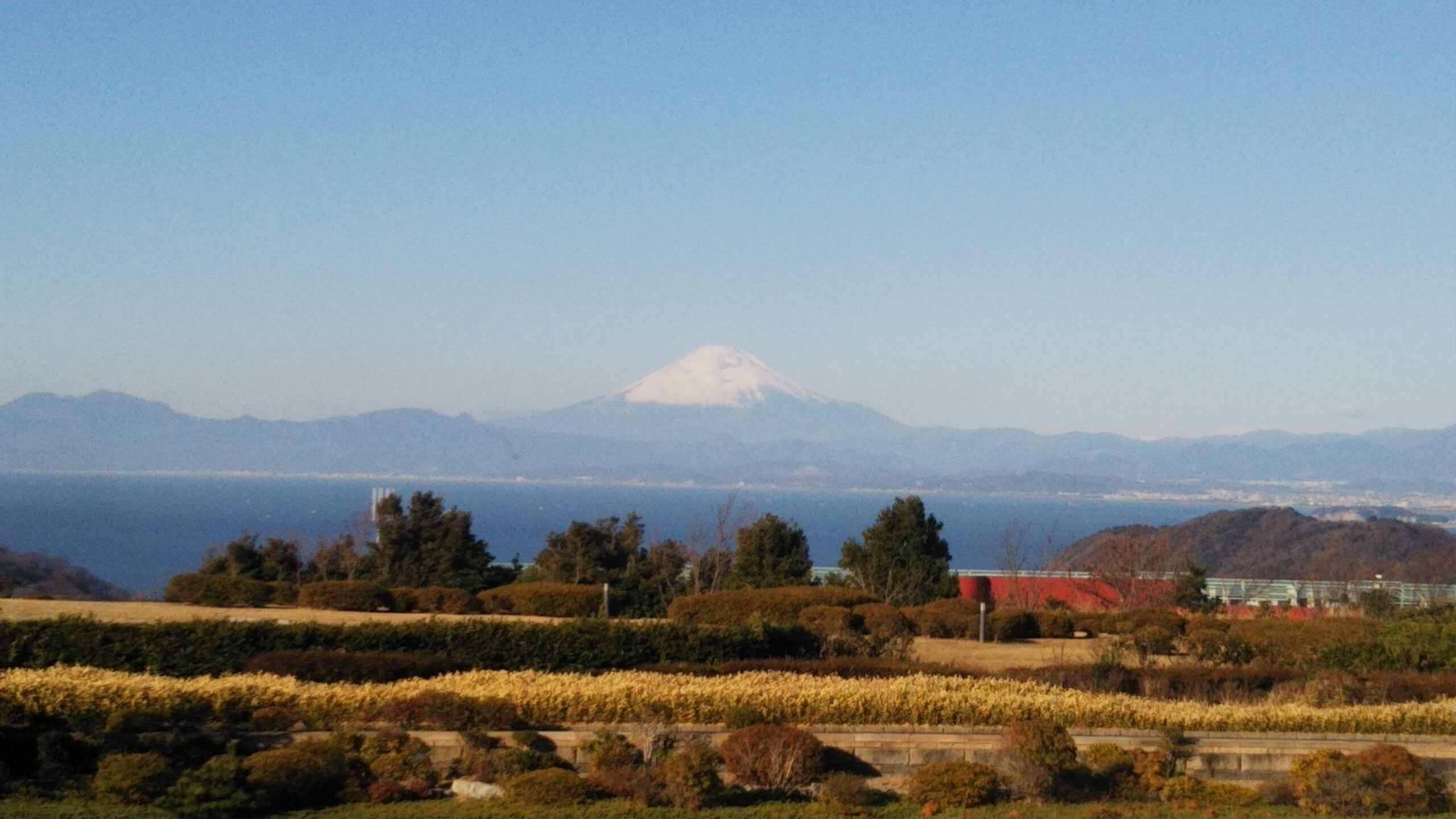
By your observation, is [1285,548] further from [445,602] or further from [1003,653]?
[445,602]

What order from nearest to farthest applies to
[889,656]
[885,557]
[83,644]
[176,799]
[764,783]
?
[176,799] < [764,783] < [83,644] < [889,656] < [885,557]

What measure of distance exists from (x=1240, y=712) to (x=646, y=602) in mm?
12784

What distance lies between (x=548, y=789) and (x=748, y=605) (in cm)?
1040

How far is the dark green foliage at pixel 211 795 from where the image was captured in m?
8.44

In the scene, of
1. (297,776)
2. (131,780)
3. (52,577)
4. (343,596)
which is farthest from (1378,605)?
(52,577)

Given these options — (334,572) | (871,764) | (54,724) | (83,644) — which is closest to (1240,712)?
(871,764)

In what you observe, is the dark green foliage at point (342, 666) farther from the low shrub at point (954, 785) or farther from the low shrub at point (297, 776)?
the low shrub at point (954, 785)

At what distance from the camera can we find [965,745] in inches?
408

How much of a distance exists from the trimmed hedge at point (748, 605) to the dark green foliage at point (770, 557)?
5.67 meters

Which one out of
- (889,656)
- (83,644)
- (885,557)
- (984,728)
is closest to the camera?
(984,728)

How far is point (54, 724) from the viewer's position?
9898 millimetres

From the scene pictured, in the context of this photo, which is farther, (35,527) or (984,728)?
(35,527)

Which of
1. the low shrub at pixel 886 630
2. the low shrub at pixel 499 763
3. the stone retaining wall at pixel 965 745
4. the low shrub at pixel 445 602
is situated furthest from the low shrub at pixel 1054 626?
the low shrub at pixel 499 763

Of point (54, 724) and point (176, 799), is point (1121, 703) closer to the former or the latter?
point (176, 799)
